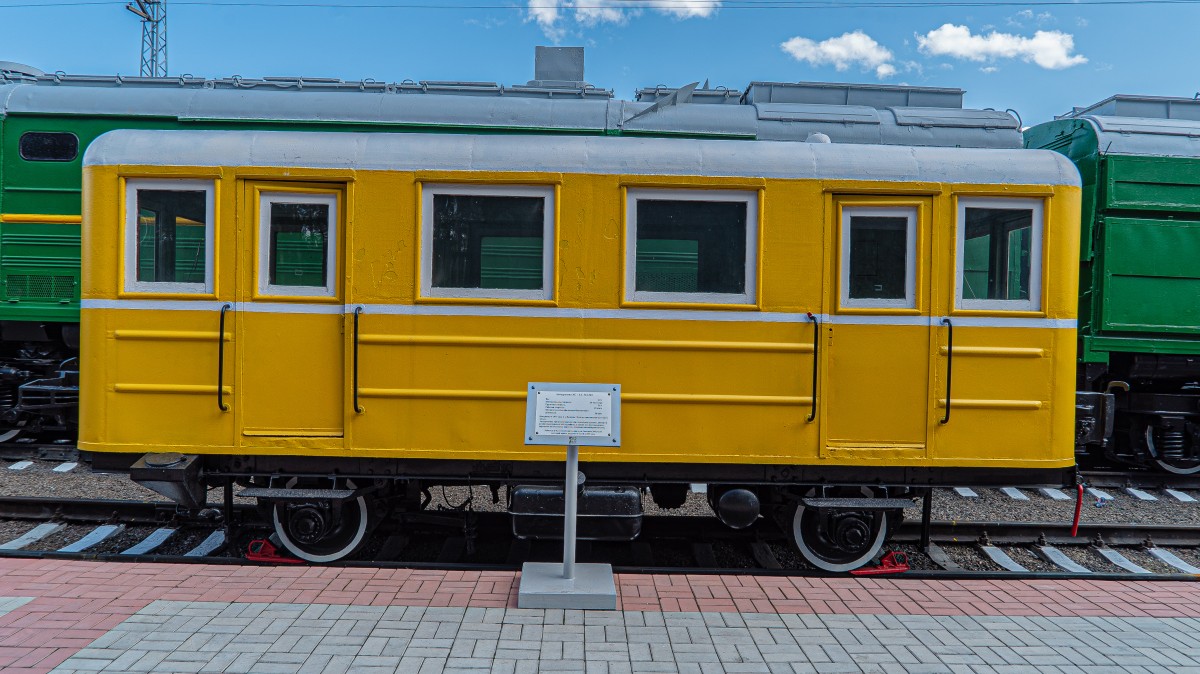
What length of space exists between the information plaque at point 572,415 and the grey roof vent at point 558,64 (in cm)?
518

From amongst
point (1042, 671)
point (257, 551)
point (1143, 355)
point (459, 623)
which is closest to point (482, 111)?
point (257, 551)

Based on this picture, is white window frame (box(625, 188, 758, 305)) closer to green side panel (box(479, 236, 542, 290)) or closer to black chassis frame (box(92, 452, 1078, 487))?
green side panel (box(479, 236, 542, 290))

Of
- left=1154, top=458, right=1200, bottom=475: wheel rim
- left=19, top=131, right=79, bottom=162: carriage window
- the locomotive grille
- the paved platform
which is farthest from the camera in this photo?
left=1154, top=458, right=1200, bottom=475: wheel rim

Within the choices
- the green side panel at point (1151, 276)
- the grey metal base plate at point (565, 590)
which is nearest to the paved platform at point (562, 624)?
the grey metal base plate at point (565, 590)

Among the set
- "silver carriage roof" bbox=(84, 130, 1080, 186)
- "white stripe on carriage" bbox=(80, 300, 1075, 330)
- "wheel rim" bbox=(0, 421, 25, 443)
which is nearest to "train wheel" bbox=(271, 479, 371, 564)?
"white stripe on carriage" bbox=(80, 300, 1075, 330)

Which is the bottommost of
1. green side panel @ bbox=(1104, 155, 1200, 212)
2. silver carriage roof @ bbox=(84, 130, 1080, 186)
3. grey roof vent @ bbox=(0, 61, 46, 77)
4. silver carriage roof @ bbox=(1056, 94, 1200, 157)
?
silver carriage roof @ bbox=(84, 130, 1080, 186)

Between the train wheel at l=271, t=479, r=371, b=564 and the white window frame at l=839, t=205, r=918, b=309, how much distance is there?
3503 millimetres

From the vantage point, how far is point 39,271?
8.48m

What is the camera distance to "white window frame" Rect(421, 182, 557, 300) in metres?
4.80

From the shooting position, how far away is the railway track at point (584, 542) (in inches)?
226

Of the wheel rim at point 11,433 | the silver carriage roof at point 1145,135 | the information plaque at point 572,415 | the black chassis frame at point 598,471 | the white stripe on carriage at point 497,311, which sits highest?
the silver carriage roof at point 1145,135

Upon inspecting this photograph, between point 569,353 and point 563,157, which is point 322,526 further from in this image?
point 563,157

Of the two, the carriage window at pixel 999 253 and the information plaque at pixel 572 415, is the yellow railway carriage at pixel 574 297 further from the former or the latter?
the information plaque at pixel 572 415

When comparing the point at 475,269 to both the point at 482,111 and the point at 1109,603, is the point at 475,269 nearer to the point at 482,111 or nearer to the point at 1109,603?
the point at 482,111
